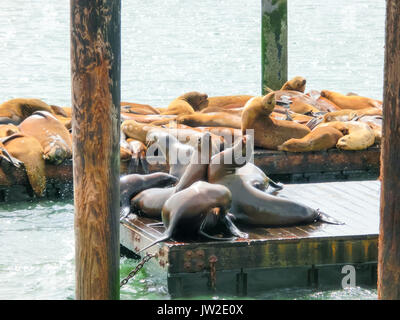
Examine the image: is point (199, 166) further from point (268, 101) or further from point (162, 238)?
point (268, 101)

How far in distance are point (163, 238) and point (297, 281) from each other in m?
1.03

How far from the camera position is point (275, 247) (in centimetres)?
648

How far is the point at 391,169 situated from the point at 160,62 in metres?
26.2

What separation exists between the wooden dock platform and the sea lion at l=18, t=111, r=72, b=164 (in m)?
2.82

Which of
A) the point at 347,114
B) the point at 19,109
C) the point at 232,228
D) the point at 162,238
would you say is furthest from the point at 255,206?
the point at 19,109

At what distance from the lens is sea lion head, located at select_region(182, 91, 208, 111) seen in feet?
41.7

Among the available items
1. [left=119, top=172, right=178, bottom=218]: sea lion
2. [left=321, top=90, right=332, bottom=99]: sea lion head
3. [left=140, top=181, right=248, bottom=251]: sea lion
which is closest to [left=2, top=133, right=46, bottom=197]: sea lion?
[left=119, top=172, right=178, bottom=218]: sea lion

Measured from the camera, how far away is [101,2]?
4.86 m

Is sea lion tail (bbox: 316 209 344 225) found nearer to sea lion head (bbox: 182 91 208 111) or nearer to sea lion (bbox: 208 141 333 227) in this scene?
sea lion (bbox: 208 141 333 227)

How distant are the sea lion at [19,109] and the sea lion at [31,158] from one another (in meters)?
1.32

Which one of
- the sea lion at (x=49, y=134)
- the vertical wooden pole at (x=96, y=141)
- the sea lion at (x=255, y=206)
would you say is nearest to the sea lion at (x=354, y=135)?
the sea lion at (x=49, y=134)

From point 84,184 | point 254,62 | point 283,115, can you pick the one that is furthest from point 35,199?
point 254,62

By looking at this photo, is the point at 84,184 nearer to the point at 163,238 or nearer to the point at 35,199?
the point at 163,238

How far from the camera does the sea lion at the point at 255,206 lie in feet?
22.3
